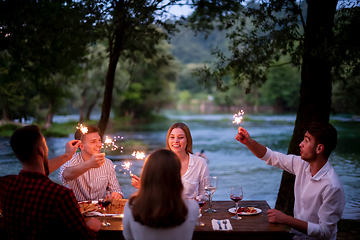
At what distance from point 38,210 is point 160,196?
76 centimetres

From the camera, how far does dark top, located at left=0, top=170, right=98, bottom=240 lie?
1.99 meters

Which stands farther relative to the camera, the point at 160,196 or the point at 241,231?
the point at 241,231

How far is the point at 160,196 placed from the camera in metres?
1.91

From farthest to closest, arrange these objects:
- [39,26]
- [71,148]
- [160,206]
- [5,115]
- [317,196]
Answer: [5,115] → [39,26] → [71,148] → [317,196] → [160,206]

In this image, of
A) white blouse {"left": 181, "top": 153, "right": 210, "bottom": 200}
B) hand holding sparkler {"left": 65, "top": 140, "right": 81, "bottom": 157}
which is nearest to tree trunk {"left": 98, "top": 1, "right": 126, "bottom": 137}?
white blouse {"left": 181, "top": 153, "right": 210, "bottom": 200}

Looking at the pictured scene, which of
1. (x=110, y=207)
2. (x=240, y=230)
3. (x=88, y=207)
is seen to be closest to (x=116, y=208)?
(x=110, y=207)

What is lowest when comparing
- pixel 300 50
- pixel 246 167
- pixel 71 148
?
pixel 246 167

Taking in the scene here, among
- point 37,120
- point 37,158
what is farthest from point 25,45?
point 37,120

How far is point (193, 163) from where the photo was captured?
146 inches

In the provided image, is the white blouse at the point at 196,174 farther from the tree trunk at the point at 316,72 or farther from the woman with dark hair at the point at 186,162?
the tree trunk at the point at 316,72

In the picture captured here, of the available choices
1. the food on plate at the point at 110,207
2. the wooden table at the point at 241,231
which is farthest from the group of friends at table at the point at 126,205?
the food on plate at the point at 110,207

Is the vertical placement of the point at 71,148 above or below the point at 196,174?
above

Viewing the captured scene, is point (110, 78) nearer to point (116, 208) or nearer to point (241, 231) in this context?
point (116, 208)

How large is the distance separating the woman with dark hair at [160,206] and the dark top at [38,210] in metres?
0.36
